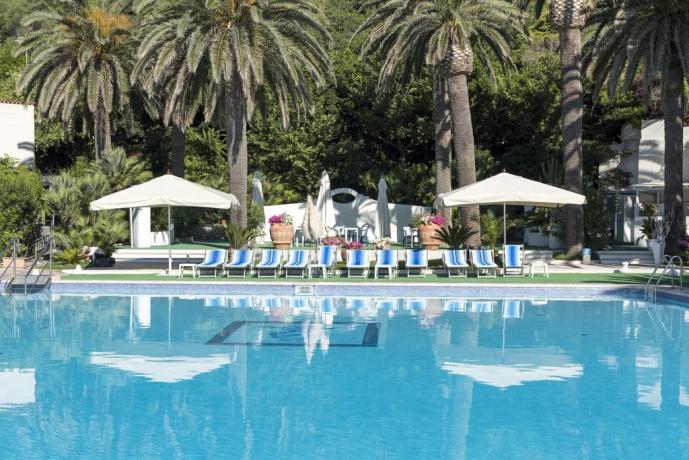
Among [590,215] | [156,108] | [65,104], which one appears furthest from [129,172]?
[590,215]

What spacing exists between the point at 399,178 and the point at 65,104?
1336cm

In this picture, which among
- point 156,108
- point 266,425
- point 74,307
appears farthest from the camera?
point 156,108

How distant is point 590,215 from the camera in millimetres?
26672

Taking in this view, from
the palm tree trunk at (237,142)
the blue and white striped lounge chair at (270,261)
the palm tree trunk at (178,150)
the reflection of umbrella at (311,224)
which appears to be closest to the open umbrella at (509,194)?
the blue and white striped lounge chair at (270,261)

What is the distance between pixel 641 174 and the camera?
32.3 meters

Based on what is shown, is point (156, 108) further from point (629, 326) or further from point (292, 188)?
point (629, 326)

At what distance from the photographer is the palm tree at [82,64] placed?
103 feet

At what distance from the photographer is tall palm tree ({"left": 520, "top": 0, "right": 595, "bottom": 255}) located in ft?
83.1

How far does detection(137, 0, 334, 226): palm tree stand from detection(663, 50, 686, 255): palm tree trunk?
32.6 ft

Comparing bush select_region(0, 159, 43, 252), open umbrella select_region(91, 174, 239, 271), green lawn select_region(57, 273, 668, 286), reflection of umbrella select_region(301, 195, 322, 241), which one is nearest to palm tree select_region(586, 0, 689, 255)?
green lawn select_region(57, 273, 668, 286)

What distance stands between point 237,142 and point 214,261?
5.66 metres

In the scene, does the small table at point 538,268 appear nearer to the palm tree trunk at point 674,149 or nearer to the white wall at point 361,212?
the palm tree trunk at point 674,149

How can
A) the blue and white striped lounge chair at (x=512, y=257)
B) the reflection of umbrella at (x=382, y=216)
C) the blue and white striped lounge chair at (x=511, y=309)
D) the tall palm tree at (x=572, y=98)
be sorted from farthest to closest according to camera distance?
the reflection of umbrella at (x=382, y=216)
the tall palm tree at (x=572, y=98)
the blue and white striped lounge chair at (x=512, y=257)
the blue and white striped lounge chair at (x=511, y=309)

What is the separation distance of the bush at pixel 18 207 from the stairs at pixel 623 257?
53.4 ft
